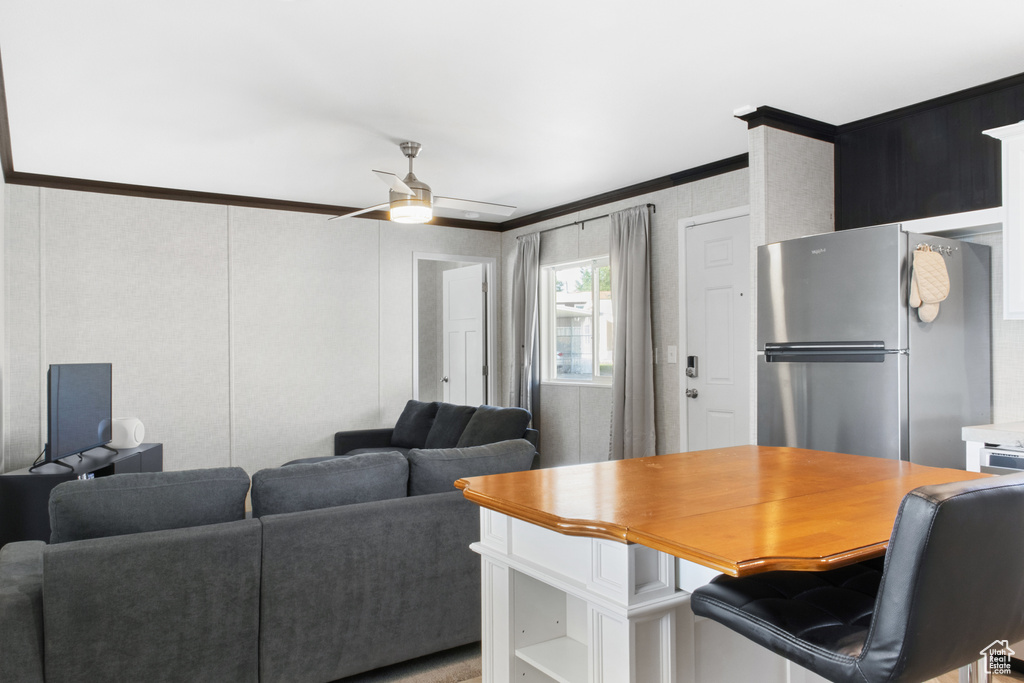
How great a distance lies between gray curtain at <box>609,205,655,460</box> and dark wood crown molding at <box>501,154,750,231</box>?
0.18 m

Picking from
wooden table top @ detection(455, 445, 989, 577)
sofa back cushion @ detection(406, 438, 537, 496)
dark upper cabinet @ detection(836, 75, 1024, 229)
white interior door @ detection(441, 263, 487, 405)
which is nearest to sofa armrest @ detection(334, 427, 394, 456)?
white interior door @ detection(441, 263, 487, 405)

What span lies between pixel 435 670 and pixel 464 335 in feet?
15.5

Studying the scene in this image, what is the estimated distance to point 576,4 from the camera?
2.52 metres

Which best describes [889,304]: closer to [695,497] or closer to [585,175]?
[695,497]

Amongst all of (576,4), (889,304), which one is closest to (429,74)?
(576,4)

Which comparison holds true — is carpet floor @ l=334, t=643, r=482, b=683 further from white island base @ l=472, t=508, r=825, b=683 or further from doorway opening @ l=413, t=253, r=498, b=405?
doorway opening @ l=413, t=253, r=498, b=405

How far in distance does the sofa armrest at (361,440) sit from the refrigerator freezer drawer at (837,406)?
11.1ft

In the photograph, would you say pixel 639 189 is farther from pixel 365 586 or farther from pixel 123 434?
pixel 123 434

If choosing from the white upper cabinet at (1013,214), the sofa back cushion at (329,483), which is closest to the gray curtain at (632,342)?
the white upper cabinet at (1013,214)

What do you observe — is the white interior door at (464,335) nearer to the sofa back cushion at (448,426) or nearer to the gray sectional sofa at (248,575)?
the sofa back cushion at (448,426)

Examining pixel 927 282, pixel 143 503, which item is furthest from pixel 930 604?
pixel 927 282

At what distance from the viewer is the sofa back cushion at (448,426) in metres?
5.16

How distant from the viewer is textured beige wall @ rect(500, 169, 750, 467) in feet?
16.0

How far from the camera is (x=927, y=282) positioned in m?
2.89
